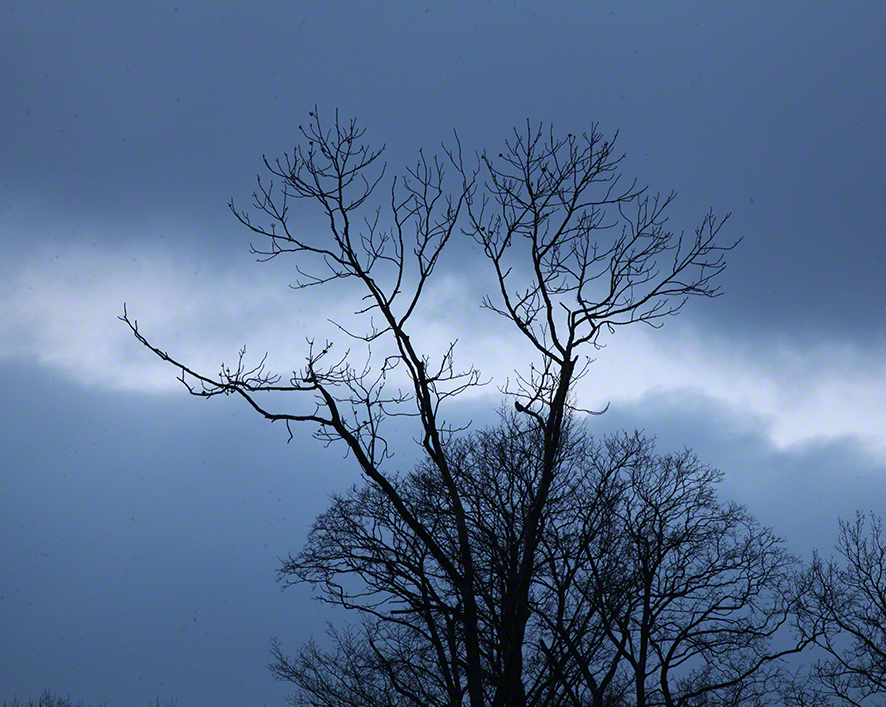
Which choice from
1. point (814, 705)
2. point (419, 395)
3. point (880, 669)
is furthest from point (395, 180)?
point (880, 669)

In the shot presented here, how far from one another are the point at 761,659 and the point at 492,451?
11.8 m

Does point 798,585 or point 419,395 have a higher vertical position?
point 798,585

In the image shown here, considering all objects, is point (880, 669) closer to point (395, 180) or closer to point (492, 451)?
point (492, 451)

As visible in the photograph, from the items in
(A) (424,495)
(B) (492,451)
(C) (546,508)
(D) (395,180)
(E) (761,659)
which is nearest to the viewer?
(D) (395,180)

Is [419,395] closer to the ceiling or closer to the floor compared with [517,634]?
closer to the ceiling

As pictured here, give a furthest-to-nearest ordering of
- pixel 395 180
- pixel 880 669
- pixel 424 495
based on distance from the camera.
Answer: pixel 880 669, pixel 424 495, pixel 395 180

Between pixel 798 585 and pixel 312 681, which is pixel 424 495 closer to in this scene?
pixel 312 681

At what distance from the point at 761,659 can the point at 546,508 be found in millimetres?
Answer: 12683

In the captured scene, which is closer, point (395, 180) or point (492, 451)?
point (395, 180)

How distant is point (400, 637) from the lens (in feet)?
44.1

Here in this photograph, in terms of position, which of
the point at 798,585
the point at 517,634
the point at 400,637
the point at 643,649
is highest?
the point at 798,585

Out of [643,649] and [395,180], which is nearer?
[395,180]

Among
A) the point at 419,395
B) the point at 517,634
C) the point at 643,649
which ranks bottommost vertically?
the point at 517,634

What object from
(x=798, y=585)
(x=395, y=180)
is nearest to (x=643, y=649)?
(x=798, y=585)
